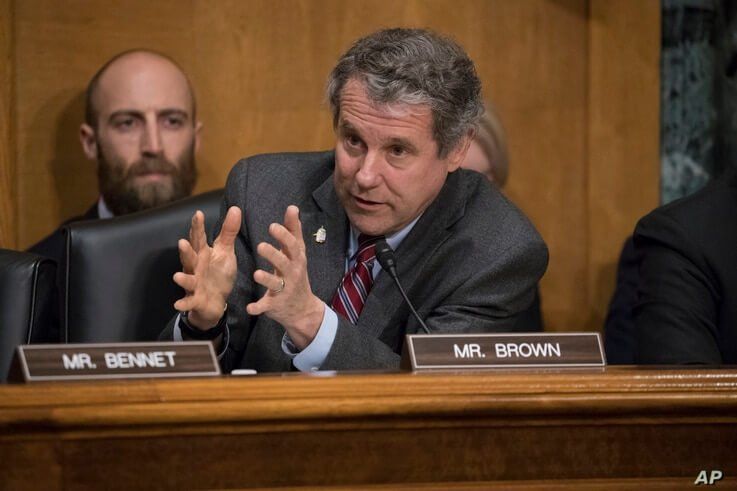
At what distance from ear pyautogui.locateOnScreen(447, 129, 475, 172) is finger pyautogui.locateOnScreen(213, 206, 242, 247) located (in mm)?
575

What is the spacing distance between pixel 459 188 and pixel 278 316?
63 cm

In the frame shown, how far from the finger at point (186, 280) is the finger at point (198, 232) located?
0.06m

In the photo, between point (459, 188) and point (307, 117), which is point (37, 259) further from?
point (307, 117)

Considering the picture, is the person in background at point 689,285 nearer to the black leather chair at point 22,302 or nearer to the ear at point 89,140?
the black leather chair at point 22,302

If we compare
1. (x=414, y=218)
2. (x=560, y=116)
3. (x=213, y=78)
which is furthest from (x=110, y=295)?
(x=560, y=116)

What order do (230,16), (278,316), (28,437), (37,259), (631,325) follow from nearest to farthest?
(28,437) → (278,316) → (37,259) → (631,325) → (230,16)

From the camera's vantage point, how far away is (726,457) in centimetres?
156

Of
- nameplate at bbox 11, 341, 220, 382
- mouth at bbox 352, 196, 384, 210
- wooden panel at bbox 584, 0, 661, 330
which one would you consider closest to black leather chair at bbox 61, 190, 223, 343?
mouth at bbox 352, 196, 384, 210

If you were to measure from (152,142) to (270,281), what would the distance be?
65.2 inches

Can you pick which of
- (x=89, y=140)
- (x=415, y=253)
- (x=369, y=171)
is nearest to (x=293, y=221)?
(x=369, y=171)

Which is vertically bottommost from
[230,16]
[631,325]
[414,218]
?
[631,325]

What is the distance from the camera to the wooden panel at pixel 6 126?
11.5 ft

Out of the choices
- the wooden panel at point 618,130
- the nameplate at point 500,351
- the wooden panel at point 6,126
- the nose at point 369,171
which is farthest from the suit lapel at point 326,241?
the wooden panel at point 618,130

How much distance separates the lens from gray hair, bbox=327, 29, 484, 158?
2326 millimetres
